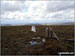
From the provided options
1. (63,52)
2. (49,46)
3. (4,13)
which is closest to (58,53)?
(63,52)

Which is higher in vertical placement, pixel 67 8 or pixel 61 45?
pixel 67 8

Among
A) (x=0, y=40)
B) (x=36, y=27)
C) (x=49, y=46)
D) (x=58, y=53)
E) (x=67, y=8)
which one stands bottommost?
(x=58, y=53)

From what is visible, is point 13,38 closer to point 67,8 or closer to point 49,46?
point 49,46

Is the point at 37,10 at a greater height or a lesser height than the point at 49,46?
greater

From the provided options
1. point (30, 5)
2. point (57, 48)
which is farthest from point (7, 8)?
point (57, 48)

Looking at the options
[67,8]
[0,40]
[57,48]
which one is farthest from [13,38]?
[67,8]

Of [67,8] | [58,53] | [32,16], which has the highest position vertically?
[67,8]

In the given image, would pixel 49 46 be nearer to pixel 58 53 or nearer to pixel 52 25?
pixel 58 53
